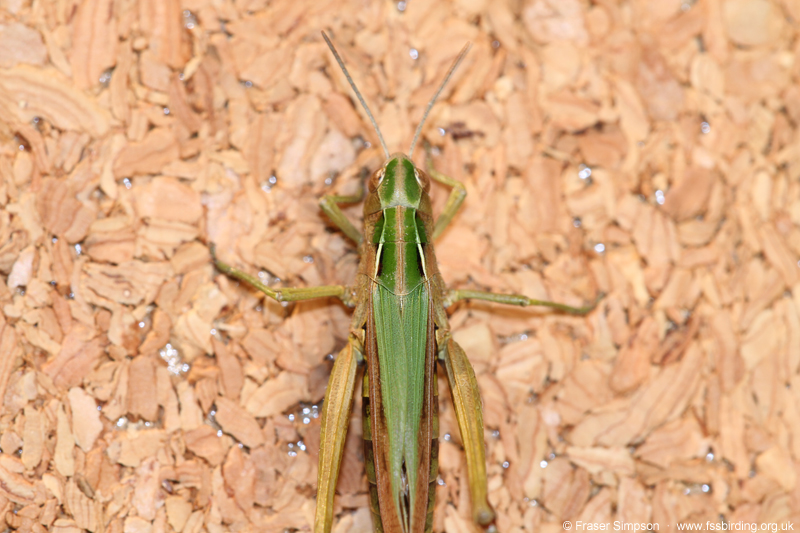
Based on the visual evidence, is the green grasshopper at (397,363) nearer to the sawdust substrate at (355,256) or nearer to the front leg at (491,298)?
the front leg at (491,298)

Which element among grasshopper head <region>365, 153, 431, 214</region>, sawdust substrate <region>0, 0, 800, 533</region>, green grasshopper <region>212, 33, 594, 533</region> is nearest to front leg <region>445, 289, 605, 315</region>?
green grasshopper <region>212, 33, 594, 533</region>

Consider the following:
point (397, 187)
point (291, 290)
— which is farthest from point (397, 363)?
point (397, 187)

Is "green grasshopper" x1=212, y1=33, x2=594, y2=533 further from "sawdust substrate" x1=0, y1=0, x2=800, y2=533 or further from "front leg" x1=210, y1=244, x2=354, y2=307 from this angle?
"sawdust substrate" x1=0, y1=0, x2=800, y2=533

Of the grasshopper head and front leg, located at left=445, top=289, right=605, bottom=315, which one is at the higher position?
the grasshopper head

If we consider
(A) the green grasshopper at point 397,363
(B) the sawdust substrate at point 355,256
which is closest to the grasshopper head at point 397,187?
(A) the green grasshopper at point 397,363

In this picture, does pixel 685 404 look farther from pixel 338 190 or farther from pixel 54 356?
pixel 54 356

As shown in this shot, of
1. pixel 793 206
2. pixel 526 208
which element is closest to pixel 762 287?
pixel 793 206

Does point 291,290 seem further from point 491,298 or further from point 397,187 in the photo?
point 491,298
